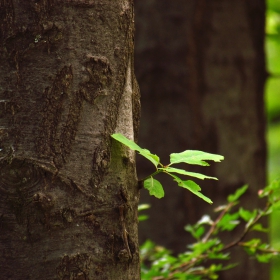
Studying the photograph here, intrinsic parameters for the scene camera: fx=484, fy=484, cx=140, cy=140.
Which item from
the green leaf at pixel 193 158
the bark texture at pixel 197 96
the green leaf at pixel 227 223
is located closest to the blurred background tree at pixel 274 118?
the bark texture at pixel 197 96

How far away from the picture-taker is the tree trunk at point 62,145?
1.08 meters

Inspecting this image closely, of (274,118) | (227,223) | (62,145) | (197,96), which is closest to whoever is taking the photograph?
(62,145)

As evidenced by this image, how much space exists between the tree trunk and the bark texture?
2.10 m

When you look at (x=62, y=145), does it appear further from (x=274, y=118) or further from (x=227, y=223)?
(x=274, y=118)

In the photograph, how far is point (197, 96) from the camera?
3238 millimetres

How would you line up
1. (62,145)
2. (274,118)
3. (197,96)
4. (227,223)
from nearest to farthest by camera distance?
(62,145) < (227,223) < (197,96) < (274,118)

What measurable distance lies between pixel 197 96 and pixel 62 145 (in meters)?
2.23

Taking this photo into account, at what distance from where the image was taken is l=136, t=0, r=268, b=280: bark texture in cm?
323

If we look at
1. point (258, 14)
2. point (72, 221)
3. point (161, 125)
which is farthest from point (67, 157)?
point (258, 14)

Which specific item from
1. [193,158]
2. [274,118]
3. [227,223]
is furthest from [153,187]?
[274,118]

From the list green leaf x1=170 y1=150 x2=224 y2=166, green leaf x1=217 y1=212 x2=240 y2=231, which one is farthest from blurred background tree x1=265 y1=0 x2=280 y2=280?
green leaf x1=170 y1=150 x2=224 y2=166

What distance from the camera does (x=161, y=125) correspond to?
3297 millimetres

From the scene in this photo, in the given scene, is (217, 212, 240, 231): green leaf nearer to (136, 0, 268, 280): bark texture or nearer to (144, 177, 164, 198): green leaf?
(144, 177, 164, 198): green leaf

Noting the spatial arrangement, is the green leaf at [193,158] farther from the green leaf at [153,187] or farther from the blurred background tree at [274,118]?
the blurred background tree at [274,118]
